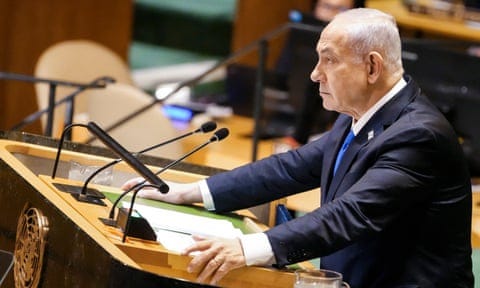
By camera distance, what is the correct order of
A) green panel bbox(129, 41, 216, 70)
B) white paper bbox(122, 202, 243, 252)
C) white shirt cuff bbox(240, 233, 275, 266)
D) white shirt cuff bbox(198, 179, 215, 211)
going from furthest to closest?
green panel bbox(129, 41, 216, 70), white shirt cuff bbox(198, 179, 215, 211), white paper bbox(122, 202, 243, 252), white shirt cuff bbox(240, 233, 275, 266)

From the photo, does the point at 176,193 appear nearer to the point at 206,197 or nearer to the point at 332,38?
the point at 206,197

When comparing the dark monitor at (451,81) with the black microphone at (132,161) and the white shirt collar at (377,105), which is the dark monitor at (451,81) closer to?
the white shirt collar at (377,105)

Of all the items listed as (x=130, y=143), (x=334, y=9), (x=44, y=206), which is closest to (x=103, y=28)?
(x=334, y=9)

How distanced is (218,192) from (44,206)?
62 cm

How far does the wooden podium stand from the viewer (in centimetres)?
308

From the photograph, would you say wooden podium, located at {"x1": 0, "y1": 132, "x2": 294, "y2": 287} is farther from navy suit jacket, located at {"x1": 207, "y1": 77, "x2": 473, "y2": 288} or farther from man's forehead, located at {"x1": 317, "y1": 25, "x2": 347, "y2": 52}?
man's forehead, located at {"x1": 317, "y1": 25, "x2": 347, "y2": 52}

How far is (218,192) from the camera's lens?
3.85m

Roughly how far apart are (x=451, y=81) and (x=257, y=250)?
12.6 feet

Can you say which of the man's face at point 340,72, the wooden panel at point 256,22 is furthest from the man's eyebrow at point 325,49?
the wooden panel at point 256,22

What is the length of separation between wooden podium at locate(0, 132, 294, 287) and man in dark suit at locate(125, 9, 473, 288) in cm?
7

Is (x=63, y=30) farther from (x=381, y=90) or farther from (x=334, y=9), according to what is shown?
(x=381, y=90)

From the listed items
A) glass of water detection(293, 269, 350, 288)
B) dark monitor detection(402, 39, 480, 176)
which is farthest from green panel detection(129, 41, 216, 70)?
glass of water detection(293, 269, 350, 288)

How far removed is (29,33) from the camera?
27.3 ft

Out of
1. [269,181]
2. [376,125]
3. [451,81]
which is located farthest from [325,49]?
[451,81]
